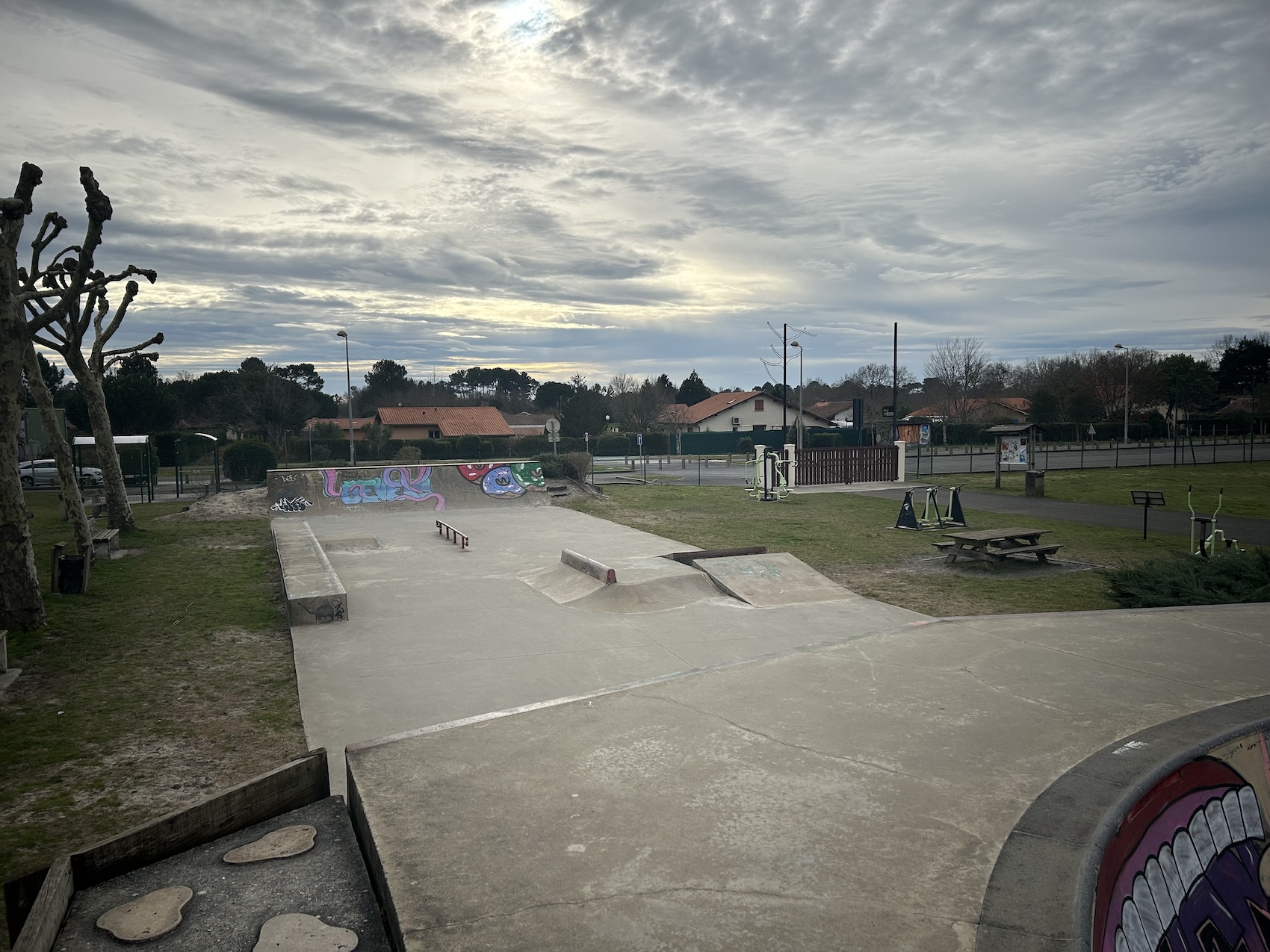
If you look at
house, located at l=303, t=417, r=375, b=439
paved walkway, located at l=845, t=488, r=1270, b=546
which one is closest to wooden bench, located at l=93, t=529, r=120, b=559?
paved walkway, located at l=845, t=488, r=1270, b=546

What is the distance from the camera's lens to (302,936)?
3.30 meters

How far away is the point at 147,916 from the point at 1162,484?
109 ft

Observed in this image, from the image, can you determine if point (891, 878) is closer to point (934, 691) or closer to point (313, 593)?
point (934, 691)

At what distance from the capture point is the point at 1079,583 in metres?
12.0

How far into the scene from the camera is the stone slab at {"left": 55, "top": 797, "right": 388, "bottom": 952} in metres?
3.29

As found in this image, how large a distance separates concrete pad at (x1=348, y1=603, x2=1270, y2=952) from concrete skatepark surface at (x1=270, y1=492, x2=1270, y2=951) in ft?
0.06

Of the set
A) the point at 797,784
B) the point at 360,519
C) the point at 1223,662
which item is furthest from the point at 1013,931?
the point at 360,519

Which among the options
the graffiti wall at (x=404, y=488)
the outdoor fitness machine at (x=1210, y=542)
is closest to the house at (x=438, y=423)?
the graffiti wall at (x=404, y=488)

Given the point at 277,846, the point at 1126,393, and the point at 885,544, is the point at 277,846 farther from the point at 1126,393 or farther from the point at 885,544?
the point at 1126,393

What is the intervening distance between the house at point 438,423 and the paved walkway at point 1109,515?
160ft

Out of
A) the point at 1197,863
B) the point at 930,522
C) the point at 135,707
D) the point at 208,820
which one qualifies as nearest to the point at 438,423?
the point at 930,522

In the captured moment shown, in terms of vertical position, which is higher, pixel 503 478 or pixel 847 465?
Result: pixel 847 465

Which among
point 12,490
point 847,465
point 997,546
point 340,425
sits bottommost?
point 997,546

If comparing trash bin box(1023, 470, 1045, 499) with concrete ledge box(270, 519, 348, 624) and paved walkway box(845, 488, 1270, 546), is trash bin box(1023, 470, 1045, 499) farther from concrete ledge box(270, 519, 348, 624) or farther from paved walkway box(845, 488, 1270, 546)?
concrete ledge box(270, 519, 348, 624)
